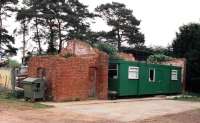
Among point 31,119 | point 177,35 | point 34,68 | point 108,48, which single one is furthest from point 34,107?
point 177,35

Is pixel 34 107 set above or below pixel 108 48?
below

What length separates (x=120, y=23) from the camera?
176ft

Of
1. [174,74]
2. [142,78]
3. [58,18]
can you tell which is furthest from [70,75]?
[58,18]

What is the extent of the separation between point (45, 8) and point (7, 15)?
492cm

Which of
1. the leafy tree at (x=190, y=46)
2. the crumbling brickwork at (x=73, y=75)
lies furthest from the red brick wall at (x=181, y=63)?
the crumbling brickwork at (x=73, y=75)

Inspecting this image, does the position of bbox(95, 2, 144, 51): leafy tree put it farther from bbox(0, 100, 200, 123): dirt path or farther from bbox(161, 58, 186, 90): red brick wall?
bbox(0, 100, 200, 123): dirt path

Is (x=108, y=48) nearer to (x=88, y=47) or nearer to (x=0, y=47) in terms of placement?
(x=88, y=47)

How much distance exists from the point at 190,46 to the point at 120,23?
16456 millimetres

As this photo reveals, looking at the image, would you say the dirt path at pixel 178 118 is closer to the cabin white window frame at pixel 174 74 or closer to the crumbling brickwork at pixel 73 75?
the crumbling brickwork at pixel 73 75

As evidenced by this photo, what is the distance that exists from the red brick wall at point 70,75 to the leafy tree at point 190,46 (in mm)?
12497

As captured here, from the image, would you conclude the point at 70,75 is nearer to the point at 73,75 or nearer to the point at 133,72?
the point at 73,75

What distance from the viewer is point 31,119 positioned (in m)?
16.1

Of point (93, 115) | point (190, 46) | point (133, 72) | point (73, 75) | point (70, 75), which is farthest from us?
point (190, 46)

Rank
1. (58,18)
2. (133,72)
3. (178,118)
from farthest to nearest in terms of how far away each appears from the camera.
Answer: (58,18), (133,72), (178,118)
